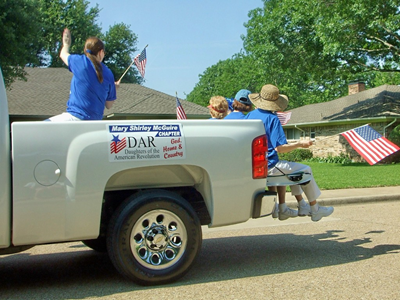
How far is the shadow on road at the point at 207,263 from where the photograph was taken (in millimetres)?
4383

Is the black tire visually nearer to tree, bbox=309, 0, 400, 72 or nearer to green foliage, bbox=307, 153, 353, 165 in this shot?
tree, bbox=309, 0, 400, 72

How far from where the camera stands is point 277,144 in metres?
5.57

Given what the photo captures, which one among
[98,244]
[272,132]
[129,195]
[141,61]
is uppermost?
[141,61]

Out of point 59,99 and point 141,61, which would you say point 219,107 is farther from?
point 59,99

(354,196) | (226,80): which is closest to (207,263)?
(354,196)

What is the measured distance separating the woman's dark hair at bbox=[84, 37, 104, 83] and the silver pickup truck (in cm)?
82

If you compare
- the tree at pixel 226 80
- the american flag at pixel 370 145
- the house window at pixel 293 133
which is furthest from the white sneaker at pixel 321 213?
the tree at pixel 226 80

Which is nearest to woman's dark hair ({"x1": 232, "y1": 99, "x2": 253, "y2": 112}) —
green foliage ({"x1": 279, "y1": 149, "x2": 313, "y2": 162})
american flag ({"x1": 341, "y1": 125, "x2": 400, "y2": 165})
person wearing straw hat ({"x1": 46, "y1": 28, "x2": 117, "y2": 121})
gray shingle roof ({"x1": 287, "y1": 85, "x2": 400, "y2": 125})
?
american flag ({"x1": 341, "y1": 125, "x2": 400, "y2": 165})

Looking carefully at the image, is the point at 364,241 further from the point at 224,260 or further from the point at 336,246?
the point at 224,260

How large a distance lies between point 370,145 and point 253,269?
107 inches

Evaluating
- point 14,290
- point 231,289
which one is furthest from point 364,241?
point 14,290

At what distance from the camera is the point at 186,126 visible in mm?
4469

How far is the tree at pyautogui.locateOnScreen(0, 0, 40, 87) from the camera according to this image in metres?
16.0

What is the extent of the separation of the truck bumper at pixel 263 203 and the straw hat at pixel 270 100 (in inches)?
55.4
